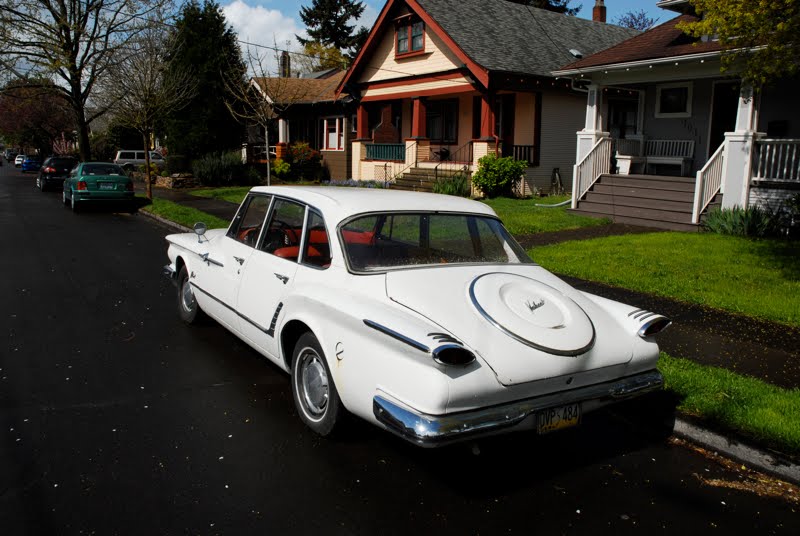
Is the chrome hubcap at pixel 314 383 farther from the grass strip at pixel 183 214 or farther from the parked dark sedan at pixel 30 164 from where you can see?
the parked dark sedan at pixel 30 164

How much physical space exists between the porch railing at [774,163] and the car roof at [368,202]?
1063 cm

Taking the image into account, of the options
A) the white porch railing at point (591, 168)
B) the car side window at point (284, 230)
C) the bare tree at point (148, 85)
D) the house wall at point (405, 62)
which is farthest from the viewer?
the house wall at point (405, 62)

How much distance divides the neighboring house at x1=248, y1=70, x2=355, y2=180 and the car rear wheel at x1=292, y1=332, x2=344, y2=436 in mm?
25535

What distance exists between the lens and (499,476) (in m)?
4.07

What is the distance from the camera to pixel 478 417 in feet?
11.6

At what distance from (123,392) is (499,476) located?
307 centimetres

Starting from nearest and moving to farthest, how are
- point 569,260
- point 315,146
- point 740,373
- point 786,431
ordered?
point 786,431 → point 740,373 → point 569,260 → point 315,146

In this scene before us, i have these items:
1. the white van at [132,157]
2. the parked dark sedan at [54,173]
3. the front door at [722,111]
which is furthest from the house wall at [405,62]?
the white van at [132,157]

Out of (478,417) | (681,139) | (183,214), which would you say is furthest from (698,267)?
(183,214)

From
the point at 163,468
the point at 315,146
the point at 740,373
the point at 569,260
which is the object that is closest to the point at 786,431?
the point at 740,373

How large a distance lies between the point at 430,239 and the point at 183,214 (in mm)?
14405

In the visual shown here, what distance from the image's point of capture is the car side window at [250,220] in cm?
574

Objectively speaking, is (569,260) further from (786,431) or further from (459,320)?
(459,320)

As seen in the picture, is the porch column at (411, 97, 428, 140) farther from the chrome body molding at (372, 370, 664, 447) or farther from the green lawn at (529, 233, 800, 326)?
the chrome body molding at (372, 370, 664, 447)
